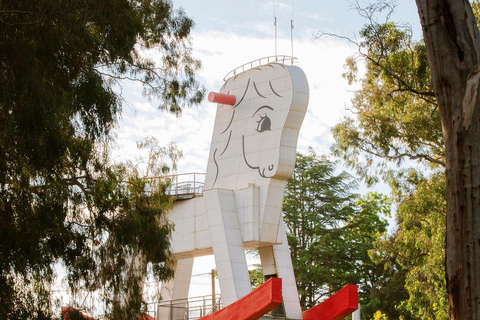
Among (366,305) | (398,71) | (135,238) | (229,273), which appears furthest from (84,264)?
(366,305)

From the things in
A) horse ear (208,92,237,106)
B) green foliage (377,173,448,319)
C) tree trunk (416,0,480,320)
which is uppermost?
horse ear (208,92,237,106)

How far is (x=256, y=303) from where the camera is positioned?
578 inches

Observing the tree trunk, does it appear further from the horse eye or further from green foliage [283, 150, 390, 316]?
green foliage [283, 150, 390, 316]

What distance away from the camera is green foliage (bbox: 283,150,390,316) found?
29.5 metres

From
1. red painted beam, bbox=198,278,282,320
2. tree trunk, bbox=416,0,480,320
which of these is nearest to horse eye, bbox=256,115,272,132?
red painted beam, bbox=198,278,282,320

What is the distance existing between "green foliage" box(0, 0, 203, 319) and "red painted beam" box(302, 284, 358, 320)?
4.11 meters

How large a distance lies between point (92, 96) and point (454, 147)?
7.18 metres

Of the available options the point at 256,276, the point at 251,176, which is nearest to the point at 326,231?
the point at 256,276

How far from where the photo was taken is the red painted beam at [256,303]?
562 inches

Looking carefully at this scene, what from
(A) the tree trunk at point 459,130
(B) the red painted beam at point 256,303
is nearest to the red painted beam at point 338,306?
(B) the red painted beam at point 256,303

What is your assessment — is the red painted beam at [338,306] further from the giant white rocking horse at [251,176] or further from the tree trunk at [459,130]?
the tree trunk at [459,130]

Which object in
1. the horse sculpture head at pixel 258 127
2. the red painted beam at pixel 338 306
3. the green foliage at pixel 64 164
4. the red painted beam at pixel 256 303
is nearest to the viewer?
the green foliage at pixel 64 164

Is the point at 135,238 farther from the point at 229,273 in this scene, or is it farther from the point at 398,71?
the point at 398,71

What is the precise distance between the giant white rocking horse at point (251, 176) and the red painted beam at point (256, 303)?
69 centimetres
